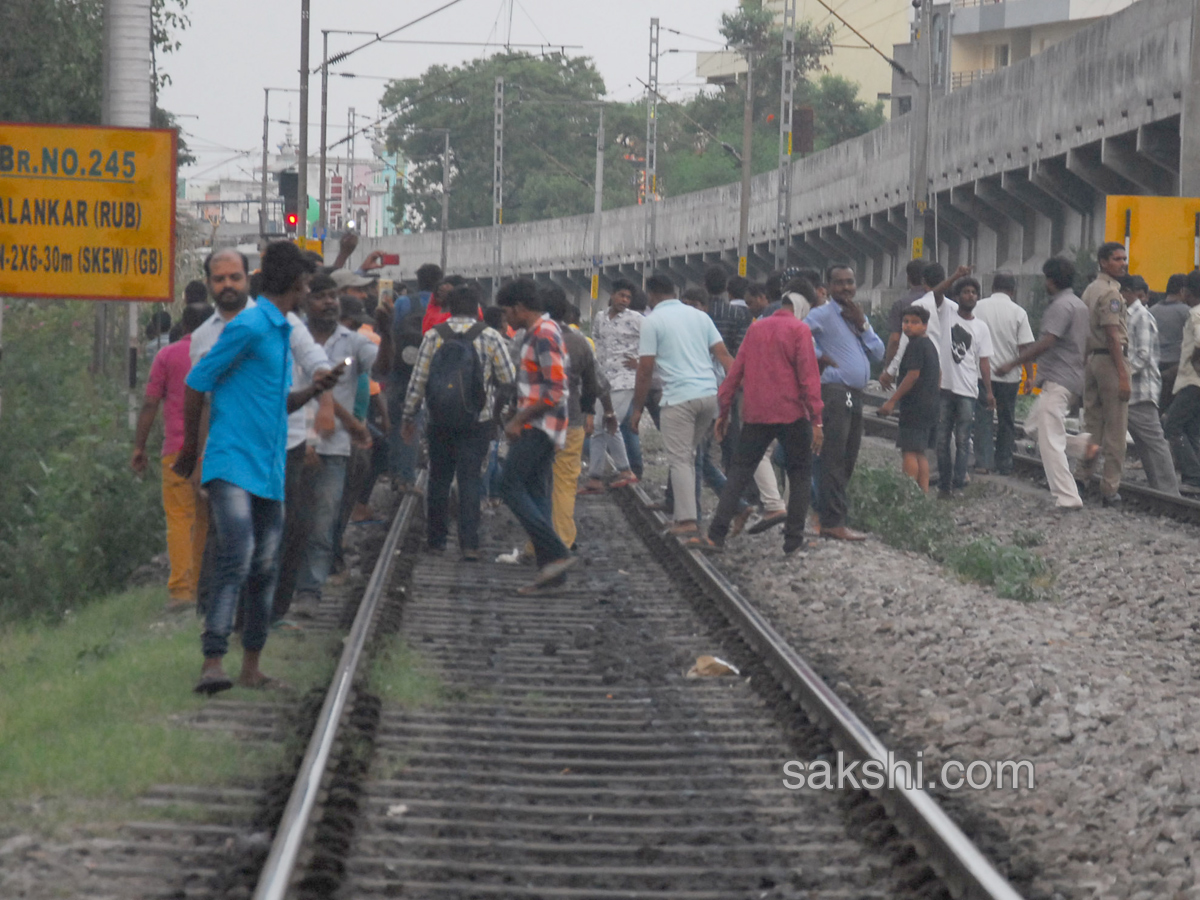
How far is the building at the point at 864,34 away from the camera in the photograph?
83.6m

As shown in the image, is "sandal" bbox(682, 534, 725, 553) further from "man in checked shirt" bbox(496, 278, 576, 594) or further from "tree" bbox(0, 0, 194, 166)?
"tree" bbox(0, 0, 194, 166)

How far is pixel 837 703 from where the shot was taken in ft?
23.0

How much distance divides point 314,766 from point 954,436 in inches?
413

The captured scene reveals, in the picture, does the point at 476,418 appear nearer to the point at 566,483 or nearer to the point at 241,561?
the point at 566,483

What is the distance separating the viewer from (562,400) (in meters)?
10.5

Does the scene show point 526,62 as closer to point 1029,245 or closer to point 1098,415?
point 1029,245

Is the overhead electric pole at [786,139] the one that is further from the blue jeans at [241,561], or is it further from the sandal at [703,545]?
the blue jeans at [241,561]

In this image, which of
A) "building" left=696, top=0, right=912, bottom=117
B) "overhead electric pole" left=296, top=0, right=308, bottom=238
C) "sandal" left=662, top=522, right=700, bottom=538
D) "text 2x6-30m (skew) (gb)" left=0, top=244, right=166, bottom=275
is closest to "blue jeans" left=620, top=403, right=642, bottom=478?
"sandal" left=662, top=522, right=700, bottom=538

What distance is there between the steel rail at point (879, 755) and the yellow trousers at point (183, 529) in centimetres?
296

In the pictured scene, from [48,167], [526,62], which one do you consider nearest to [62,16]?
[48,167]

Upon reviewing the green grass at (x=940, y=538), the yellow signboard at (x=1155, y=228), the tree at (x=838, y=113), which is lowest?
the green grass at (x=940, y=538)

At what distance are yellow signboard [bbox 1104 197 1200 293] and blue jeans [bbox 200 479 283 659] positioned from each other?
46.3ft

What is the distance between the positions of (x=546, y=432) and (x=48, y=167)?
428 centimetres

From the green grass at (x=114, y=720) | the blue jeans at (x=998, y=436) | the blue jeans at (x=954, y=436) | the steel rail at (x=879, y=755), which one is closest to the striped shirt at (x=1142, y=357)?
the blue jeans at (x=954, y=436)
